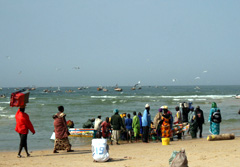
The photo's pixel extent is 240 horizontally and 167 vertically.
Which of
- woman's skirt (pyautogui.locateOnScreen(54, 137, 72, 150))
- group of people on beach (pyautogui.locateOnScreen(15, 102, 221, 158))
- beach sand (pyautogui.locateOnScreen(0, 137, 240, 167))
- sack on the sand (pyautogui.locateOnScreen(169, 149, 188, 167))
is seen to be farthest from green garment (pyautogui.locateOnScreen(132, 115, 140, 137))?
sack on the sand (pyautogui.locateOnScreen(169, 149, 188, 167))

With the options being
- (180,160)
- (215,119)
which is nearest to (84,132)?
(215,119)

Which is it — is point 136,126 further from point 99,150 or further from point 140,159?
point 99,150

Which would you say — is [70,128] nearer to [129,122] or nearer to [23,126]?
[129,122]

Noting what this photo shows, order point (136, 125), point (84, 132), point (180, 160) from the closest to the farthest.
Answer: point (180, 160)
point (136, 125)
point (84, 132)

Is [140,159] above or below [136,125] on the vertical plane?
below

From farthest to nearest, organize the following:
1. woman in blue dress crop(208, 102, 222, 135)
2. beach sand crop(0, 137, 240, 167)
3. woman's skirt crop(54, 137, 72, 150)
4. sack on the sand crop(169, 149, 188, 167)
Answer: woman in blue dress crop(208, 102, 222, 135) < woman's skirt crop(54, 137, 72, 150) < beach sand crop(0, 137, 240, 167) < sack on the sand crop(169, 149, 188, 167)

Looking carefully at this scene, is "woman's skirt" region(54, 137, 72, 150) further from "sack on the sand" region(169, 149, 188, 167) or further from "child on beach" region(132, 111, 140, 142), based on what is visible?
"sack on the sand" region(169, 149, 188, 167)

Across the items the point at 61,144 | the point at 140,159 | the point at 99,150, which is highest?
the point at 99,150

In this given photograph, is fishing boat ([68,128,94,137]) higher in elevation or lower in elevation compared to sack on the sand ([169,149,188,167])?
lower

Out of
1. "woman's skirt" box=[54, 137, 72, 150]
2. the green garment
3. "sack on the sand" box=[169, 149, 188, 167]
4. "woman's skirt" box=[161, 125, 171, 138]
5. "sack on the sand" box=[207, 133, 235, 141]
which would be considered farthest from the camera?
the green garment

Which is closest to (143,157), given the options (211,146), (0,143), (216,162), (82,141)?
(216,162)

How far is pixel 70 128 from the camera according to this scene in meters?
14.1

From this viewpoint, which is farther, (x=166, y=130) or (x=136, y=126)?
(x=136, y=126)

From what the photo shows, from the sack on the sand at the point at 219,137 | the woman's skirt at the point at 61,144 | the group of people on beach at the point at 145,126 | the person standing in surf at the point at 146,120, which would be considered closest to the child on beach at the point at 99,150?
the group of people on beach at the point at 145,126
